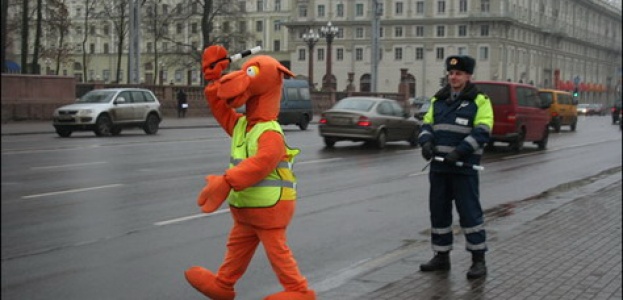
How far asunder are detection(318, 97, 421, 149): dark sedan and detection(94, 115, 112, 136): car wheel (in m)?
7.09

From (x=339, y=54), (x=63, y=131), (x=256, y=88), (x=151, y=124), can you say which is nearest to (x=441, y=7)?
(x=339, y=54)

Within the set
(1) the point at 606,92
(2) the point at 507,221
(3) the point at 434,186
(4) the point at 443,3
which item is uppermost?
(4) the point at 443,3

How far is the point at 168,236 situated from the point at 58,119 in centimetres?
1136

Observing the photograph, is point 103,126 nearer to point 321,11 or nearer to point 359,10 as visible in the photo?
point 359,10

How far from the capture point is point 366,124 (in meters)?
21.3

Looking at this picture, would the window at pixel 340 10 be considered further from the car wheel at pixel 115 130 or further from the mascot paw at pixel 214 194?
the car wheel at pixel 115 130

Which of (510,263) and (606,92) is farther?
(606,92)

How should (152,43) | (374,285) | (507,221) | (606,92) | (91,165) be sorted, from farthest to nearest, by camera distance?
(91,165), (606,92), (507,221), (374,285), (152,43)

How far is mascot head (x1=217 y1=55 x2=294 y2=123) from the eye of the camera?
391cm

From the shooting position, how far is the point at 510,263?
7.23 m

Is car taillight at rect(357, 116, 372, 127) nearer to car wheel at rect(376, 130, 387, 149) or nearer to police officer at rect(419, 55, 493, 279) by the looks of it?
car wheel at rect(376, 130, 387, 149)

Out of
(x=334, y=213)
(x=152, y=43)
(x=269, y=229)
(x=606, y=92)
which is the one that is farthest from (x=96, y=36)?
(x=606, y=92)

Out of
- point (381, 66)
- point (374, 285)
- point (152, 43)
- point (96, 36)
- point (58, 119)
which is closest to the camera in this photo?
point (96, 36)

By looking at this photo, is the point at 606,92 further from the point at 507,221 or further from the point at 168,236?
the point at 168,236
